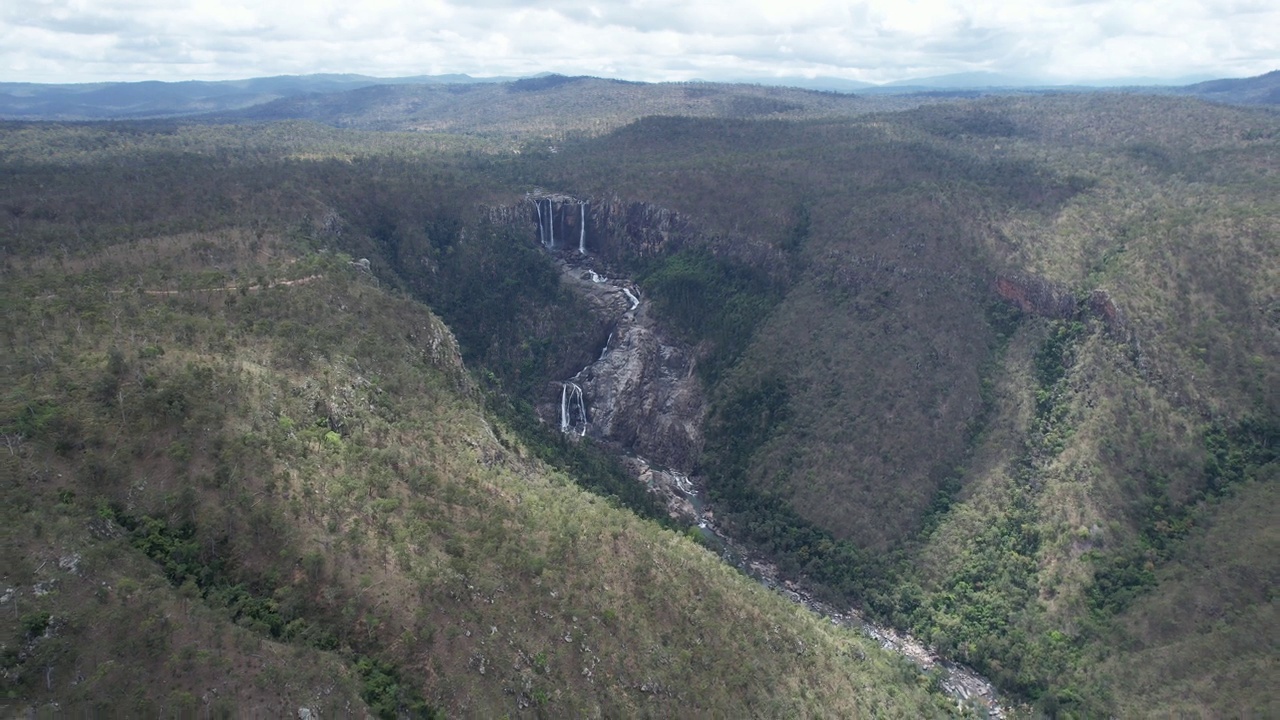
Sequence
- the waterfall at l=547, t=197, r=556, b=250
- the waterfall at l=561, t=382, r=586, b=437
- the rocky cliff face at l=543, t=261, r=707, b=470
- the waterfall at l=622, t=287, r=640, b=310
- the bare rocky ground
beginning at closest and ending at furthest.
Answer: the bare rocky ground < the rocky cliff face at l=543, t=261, r=707, b=470 < the waterfall at l=561, t=382, r=586, b=437 < the waterfall at l=622, t=287, r=640, b=310 < the waterfall at l=547, t=197, r=556, b=250

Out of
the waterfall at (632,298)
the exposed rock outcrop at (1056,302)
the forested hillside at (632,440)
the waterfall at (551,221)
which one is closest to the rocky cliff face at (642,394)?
the waterfall at (632,298)

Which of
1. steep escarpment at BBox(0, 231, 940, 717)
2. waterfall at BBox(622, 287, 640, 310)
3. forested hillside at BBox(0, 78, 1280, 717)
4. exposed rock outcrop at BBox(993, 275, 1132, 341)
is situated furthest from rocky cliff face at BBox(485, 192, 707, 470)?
exposed rock outcrop at BBox(993, 275, 1132, 341)

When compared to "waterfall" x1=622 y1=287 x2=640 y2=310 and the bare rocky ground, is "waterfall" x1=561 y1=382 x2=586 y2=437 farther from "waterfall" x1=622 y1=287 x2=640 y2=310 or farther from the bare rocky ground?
"waterfall" x1=622 y1=287 x2=640 y2=310

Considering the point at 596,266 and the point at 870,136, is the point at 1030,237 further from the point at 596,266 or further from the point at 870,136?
the point at 596,266

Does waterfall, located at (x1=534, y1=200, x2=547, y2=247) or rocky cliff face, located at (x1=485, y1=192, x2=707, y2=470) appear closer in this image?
rocky cliff face, located at (x1=485, y1=192, x2=707, y2=470)

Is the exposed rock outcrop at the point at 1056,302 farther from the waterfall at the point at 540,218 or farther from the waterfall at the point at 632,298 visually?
the waterfall at the point at 540,218

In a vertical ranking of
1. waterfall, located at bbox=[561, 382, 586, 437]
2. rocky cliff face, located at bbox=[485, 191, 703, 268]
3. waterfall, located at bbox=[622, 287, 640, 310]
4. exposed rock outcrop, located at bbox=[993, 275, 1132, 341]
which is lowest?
waterfall, located at bbox=[561, 382, 586, 437]

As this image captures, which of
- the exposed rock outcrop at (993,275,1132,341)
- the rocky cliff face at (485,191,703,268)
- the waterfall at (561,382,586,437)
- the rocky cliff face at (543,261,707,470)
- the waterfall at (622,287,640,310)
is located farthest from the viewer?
the rocky cliff face at (485,191,703,268)
